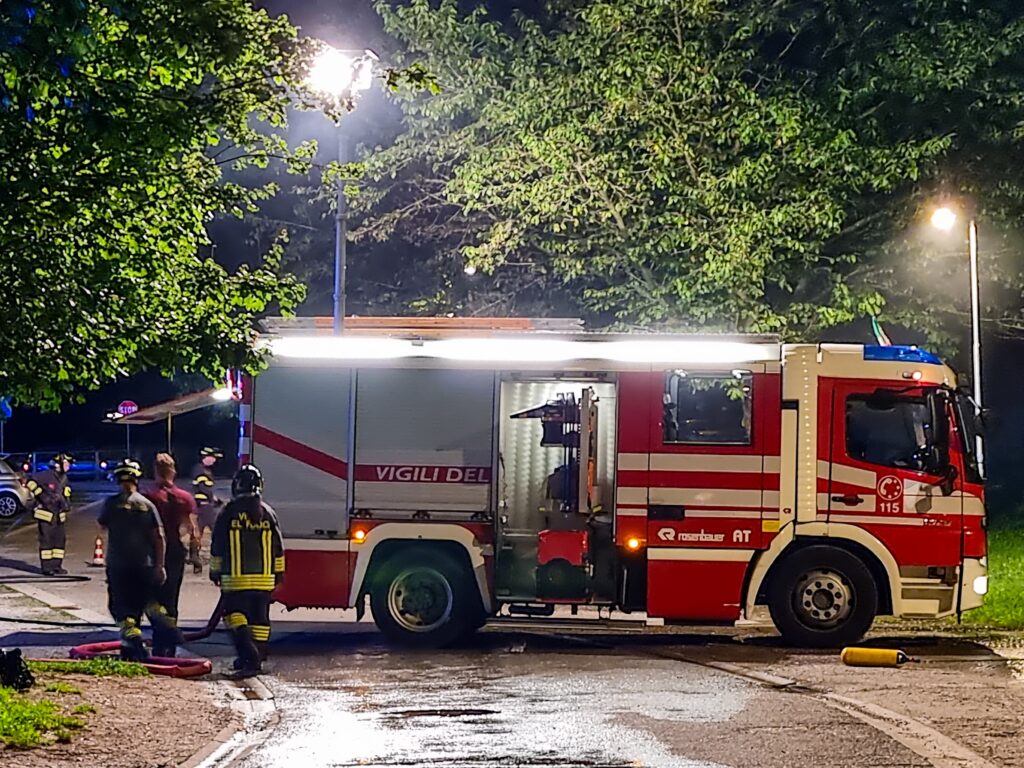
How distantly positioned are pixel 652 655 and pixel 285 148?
5.57 meters

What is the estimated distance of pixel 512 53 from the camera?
22359 millimetres

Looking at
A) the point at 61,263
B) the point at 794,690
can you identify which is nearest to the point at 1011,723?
the point at 794,690

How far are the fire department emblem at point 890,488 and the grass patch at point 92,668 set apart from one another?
21.7ft

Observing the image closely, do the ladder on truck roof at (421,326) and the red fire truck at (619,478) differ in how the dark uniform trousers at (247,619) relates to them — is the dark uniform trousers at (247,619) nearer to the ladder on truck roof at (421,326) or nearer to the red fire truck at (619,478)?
the red fire truck at (619,478)

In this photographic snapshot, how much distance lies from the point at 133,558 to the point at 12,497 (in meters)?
22.8

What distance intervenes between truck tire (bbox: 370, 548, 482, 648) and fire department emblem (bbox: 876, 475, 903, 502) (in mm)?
3791

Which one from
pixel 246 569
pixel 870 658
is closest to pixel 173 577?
pixel 246 569

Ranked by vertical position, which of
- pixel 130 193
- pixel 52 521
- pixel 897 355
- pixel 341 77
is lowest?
pixel 52 521

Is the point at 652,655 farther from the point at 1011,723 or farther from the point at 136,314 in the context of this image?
the point at 136,314

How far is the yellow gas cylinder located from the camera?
13.1 m

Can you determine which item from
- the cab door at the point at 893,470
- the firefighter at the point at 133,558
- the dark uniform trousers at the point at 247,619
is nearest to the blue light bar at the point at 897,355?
the cab door at the point at 893,470

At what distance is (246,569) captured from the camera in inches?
492

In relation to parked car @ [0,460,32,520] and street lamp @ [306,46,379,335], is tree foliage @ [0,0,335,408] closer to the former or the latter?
street lamp @ [306,46,379,335]

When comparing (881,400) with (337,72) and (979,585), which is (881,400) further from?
(337,72)
